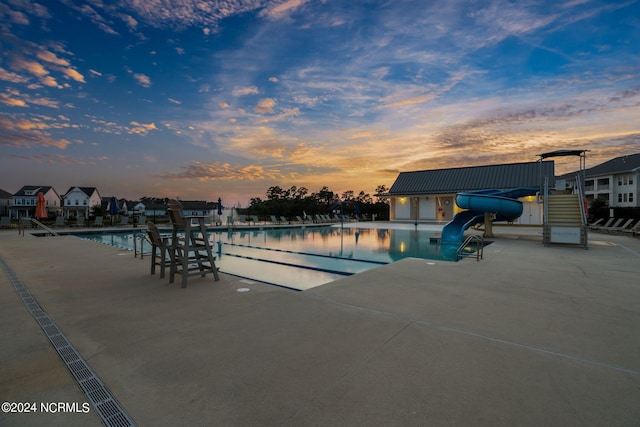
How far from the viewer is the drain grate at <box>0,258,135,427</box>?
4.67 ft

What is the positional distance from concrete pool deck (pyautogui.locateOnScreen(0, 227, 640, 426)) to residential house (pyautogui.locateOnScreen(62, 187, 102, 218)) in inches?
2147

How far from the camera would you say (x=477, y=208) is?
11.2 meters

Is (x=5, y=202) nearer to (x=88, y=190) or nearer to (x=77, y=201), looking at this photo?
(x=77, y=201)

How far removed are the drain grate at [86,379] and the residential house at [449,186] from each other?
2434cm

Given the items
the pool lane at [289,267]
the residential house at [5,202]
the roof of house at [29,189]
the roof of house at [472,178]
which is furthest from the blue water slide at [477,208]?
the residential house at [5,202]

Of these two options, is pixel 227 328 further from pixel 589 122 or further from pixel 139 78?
pixel 589 122

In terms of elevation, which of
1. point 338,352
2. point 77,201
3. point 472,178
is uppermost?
point 472,178

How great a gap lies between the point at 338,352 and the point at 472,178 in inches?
1000

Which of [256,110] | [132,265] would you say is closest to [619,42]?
[256,110]

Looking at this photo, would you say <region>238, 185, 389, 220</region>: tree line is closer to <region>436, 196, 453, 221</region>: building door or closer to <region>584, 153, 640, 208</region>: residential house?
<region>436, 196, 453, 221</region>: building door

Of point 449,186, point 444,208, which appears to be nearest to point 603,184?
point 449,186

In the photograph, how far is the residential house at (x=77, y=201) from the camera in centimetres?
4566

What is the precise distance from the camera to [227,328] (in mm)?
2568

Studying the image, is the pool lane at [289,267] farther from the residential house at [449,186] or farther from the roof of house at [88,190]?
the roof of house at [88,190]
